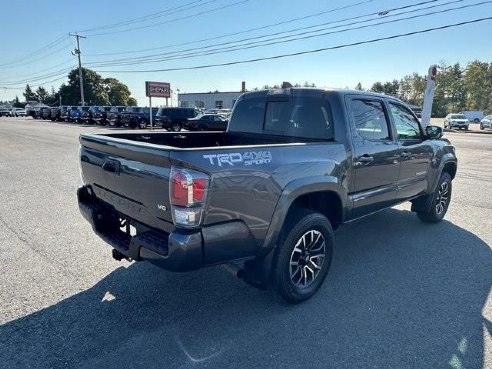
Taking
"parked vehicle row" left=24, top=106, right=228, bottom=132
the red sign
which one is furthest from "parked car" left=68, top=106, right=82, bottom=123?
the red sign

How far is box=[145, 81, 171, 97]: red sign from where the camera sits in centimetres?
3158

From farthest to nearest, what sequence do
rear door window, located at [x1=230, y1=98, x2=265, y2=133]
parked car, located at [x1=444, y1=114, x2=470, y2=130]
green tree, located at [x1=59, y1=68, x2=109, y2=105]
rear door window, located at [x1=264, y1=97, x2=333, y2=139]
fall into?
1. green tree, located at [x1=59, y1=68, x2=109, y2=105]
2. parked car, located at [x1=444, y1=114, x2=470, y2=130]
3. rear door window, located at [x1=230, y1=98, x2=265, y2=133]
4. rear door window, located at [x1=264, y1=97, x2=333, y2=139]

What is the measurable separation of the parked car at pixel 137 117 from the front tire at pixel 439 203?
26.3 m

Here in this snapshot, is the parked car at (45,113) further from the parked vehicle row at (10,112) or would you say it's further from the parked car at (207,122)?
the parked car at (207,122)

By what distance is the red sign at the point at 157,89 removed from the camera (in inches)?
1243

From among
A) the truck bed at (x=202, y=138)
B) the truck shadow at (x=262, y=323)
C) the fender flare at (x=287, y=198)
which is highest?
the truck bed at (x=202, y=138)

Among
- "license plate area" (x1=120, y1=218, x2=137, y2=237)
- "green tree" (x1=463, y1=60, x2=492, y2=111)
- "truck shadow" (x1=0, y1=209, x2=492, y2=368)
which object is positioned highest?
"green tree" (x1=463, y1=60, x2=492, y2=111)

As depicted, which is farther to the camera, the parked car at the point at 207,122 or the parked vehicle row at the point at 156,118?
the parked vehicle row at the point at 156,118

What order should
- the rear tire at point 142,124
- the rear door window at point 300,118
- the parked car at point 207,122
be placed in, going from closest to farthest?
the rear door window at point 300,118 < the parked car at point 207,122 < the rear tire at point 142,124

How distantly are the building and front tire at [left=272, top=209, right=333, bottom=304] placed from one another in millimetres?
68120

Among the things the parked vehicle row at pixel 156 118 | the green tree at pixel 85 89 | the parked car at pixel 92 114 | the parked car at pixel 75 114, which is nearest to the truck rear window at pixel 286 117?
the parked vehicle row at pixel 156 118

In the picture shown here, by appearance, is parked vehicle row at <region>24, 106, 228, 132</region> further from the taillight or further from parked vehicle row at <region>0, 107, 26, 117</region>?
parked vehicle row at <region>0, 107, 26, 117</region>

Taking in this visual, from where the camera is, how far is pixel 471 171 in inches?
438

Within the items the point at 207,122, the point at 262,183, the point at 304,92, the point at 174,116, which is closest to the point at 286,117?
the point at 304,92
